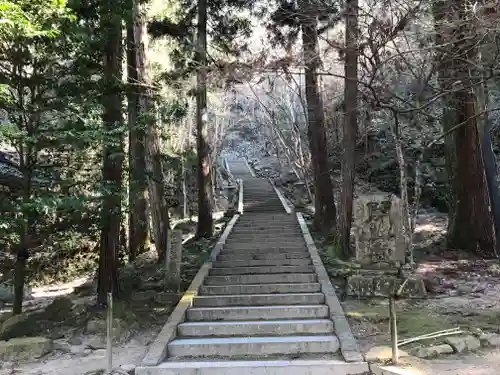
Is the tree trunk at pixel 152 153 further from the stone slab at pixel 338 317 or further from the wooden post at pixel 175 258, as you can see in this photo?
the stone slab at pixel 338 317

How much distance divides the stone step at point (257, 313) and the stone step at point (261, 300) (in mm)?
433

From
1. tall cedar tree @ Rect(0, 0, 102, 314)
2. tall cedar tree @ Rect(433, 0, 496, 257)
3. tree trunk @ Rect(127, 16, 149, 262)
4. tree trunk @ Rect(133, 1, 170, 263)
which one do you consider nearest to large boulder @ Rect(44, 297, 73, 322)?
tall cedar tree @ Rect(0, 0, 102, 314)

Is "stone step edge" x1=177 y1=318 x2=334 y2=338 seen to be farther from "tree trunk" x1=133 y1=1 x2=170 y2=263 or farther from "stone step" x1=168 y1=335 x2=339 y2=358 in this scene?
"tree trunk" x1=133 y1=1 x2=170 y2=263

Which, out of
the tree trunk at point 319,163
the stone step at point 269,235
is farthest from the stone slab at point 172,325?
the tree trunk at point 319,163

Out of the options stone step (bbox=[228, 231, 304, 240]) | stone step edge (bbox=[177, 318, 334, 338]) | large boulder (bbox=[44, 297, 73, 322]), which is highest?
stone step (bbox=[228, 231, 304, 240])

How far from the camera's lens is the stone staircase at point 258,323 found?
6.13 metres

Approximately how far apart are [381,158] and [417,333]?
56.9 ft

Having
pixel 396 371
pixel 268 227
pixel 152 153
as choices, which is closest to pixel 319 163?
pixel 268 227

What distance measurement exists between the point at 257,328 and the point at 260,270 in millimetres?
3031

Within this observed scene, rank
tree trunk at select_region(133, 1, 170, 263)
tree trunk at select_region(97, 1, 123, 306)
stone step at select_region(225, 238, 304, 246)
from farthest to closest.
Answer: stone step at select_region(225, 238, 304, 246) < tree trunk at select_region(133, 1, 170, 263) < tree trunk at select_region(97, 1, 123, 306)

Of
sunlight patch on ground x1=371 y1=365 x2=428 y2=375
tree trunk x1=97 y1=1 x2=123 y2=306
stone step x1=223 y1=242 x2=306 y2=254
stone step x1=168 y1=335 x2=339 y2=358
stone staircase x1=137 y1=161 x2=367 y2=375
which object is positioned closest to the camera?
sunlight patch on ground x1=371 y1=365 x2=428 y2=375

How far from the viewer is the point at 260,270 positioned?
10367mm

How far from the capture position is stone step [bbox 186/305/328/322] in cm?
790

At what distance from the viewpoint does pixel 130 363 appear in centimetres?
634
